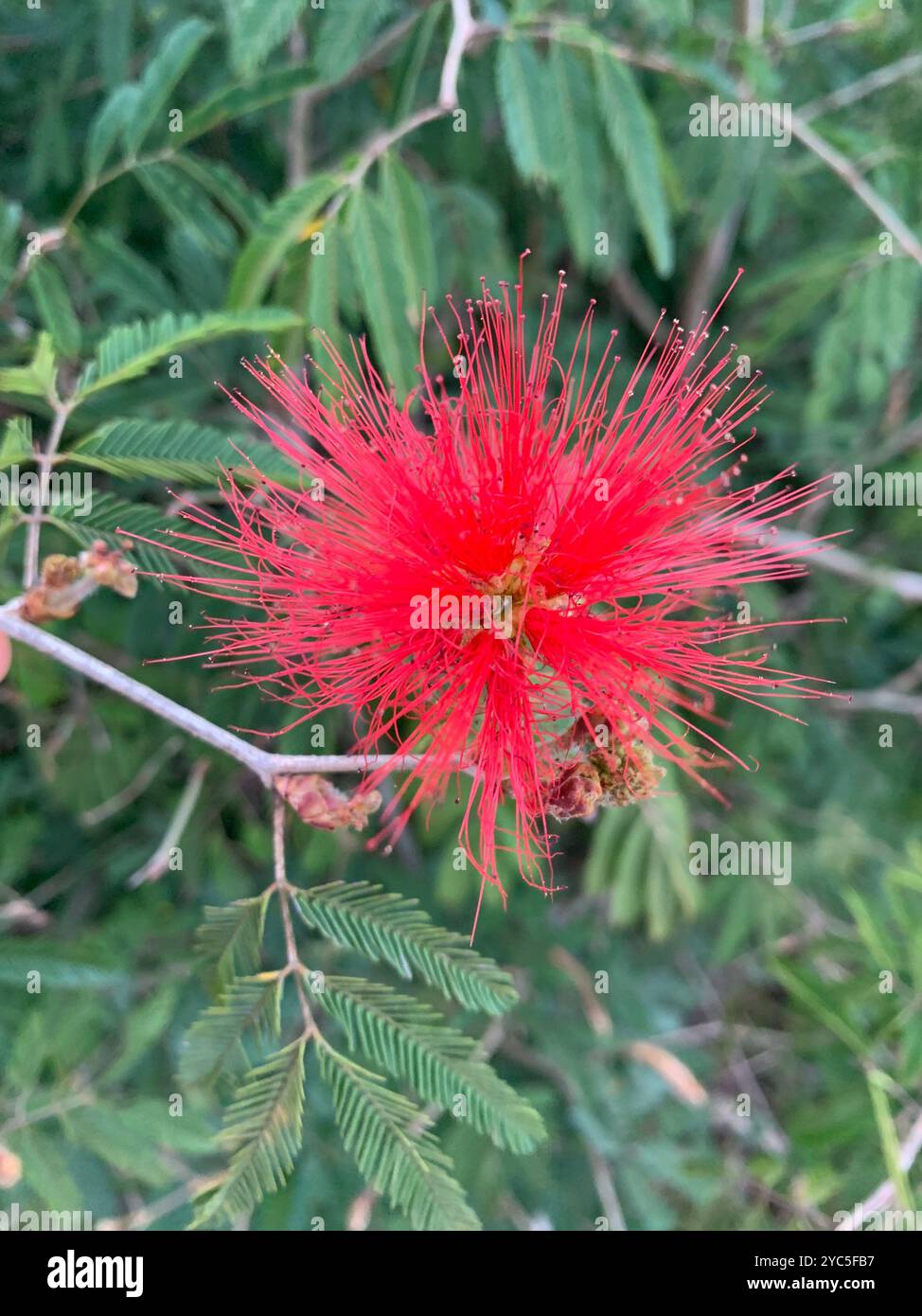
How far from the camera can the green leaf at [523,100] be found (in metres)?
1.76

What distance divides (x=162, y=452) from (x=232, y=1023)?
2.99ft

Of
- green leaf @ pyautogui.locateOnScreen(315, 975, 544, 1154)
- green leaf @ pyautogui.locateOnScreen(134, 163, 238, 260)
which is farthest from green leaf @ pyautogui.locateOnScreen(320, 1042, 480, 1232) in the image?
green leaf @ pyautogui.locateOnScreen(134, 163, 238, 260)

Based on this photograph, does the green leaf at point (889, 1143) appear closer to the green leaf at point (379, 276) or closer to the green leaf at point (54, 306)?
the green leaf at point (379, 276)

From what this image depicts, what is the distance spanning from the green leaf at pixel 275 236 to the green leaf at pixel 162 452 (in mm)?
387

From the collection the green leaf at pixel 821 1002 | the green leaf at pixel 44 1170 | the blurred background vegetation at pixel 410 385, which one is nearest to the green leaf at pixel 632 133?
the blurred background vegetation at pixel 410 385

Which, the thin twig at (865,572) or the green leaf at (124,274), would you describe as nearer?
the green leaf at (124,274)

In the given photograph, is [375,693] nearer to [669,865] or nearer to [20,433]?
[20,433]

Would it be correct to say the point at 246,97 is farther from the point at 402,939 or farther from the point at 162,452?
the point at 402,939

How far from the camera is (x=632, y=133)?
184cm

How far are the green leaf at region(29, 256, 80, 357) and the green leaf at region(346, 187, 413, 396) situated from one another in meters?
0.58

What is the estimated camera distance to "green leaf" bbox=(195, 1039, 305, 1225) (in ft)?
3.84

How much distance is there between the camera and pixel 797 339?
10.9ft

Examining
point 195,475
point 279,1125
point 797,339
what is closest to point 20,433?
point 195,475

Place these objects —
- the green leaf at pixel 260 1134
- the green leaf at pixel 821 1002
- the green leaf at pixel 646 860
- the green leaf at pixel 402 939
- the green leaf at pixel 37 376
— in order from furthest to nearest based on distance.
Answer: the green leaf at pixel 646 860, the green leaf at pixel 821 1002, the green leaf at pixel 37 376, the green leaf at pixel 402 939, the green leaf at pixel 260 1134
